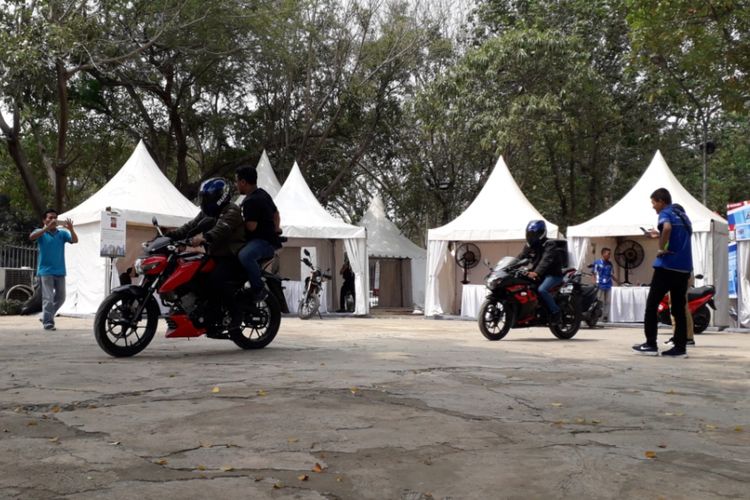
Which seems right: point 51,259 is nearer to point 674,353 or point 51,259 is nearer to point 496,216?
point 674,353

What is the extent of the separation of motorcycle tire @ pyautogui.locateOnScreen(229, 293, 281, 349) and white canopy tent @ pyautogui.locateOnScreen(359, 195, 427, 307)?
17573 millimetres

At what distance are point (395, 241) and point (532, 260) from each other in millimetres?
16267

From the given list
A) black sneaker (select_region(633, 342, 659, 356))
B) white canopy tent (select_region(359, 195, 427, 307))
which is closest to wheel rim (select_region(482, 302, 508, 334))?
black sneaker (select_region(633, 342, 659, 356))

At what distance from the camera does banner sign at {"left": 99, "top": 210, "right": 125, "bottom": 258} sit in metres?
14.3

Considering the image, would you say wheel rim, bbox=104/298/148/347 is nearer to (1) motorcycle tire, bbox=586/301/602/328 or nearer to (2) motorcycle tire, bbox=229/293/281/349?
(2) motorcycle tire, bbox=229/293/281/349

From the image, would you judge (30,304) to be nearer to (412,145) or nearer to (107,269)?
(107,269)

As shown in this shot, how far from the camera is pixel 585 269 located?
17438 millimetres

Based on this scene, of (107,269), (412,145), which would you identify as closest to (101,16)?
(107,269)

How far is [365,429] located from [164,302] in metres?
3.75

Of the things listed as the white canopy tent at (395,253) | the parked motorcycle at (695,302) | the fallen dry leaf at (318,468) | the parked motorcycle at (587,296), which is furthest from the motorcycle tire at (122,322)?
the white canopy tent at (395,253)

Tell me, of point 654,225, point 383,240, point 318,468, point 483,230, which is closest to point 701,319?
point 654,225

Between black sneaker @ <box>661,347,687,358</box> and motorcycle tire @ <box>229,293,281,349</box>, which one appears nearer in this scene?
motorcycle tire @ <box>229,293,281,349</box>

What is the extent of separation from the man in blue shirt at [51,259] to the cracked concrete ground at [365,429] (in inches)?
155

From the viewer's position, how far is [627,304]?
16734 mm
